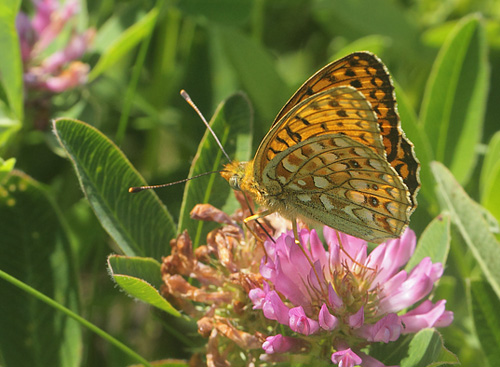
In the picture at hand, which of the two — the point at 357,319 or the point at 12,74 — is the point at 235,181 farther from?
the point at 12,74

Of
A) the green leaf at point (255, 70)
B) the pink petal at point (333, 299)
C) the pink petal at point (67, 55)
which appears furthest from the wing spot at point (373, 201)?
the pink petal at point (67, 55)

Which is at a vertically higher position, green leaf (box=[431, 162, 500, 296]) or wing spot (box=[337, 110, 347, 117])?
wing spot (box=[337, 110, 347, 117])

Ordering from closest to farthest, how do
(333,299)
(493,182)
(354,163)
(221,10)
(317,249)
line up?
(333,299) < (317,249) < (354,163) < (493,182) < (221,10)

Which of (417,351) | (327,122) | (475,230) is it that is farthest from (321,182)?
(417,351)

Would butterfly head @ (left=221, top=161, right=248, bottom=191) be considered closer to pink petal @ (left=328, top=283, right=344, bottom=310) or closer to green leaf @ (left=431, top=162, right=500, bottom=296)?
pink petal @ (left=328, top=283, right=344, bottom=310)

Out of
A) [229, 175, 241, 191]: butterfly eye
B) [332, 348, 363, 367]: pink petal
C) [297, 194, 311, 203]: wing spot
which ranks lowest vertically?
[332, 348, 363, 367]: pink petal

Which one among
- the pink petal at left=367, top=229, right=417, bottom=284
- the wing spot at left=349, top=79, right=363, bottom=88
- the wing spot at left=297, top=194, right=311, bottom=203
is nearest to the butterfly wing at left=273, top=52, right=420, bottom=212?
the wing spot at left=349, top=79, right=363, bottom=88

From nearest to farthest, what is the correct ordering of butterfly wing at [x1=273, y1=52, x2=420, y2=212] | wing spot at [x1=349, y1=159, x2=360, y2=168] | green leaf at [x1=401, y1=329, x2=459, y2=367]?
1. green leaf at [x1=401, y1=329, x2=459, y2=367]
2. butterfly wing at [x1=273, y1=52, x2=420, y2=212]
3. wing spot at [x1=349, y1=159, x2=360, y2=168]
